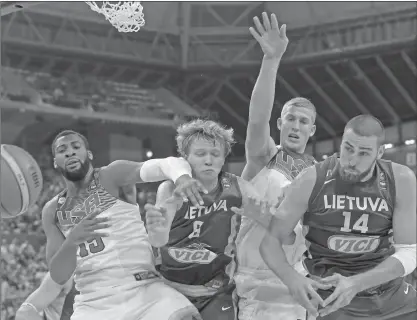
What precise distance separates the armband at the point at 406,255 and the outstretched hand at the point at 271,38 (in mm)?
1221

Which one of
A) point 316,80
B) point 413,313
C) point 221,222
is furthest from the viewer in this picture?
point 316,80

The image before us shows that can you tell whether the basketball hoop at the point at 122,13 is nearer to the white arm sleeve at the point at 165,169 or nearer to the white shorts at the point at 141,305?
the white arm sleeve at the point at 165,169

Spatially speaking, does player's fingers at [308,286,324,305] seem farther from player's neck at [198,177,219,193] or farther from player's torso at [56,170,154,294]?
player's torso at [56,170,154,294]

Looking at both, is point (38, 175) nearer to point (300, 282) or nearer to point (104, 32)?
point (300, 282)

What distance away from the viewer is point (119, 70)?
1777 centimetres

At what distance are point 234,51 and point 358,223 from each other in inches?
599

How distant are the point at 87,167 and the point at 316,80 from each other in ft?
45.4

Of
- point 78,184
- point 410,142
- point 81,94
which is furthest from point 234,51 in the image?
point 78,184

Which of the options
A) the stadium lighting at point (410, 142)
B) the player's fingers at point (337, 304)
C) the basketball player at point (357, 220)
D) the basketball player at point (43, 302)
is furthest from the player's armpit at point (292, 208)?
the stadium lighting at point (410, 142)

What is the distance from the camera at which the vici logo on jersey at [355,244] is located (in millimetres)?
3178

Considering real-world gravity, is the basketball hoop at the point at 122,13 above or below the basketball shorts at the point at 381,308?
above

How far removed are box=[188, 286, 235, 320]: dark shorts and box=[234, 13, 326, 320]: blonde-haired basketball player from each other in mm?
192

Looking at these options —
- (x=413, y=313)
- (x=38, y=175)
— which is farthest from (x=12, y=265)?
(x=413, y=313)

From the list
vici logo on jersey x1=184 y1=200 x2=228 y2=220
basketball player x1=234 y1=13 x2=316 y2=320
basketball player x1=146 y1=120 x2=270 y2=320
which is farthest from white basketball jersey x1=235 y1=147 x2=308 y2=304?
vici logo on jersey x1=184 y1=200 x2=228 y2=220
